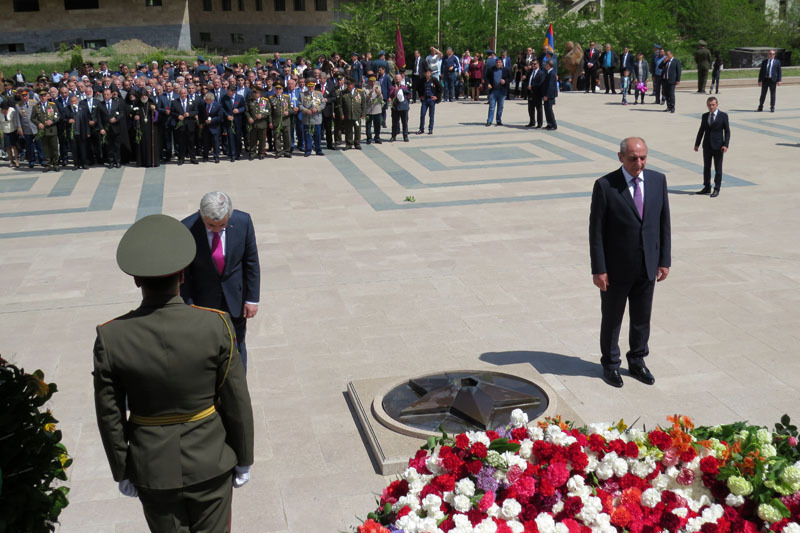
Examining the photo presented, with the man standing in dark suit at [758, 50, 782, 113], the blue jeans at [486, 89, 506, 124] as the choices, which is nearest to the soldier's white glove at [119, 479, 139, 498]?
the blue jeans at [486, 89, 506, 124]

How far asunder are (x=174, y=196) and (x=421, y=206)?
468 cm

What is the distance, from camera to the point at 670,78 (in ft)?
80.7

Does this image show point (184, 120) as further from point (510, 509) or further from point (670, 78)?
point (510, 509)

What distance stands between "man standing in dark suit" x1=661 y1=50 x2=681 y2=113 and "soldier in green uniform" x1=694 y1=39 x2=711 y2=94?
11.5 ft

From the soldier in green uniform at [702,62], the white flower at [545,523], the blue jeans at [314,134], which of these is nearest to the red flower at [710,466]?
the white flower at [545,523]

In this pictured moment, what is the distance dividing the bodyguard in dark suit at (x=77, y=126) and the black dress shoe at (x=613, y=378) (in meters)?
14.3

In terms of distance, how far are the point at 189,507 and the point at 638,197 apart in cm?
471

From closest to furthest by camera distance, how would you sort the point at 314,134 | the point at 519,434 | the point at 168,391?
the point at 168,391 → the point at 519,434 → the point at 314,134

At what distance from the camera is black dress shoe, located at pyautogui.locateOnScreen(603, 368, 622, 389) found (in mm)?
7361

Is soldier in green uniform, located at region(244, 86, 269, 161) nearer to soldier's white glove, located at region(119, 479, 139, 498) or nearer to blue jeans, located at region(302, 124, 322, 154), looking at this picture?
blue jeans, located at region(302, 124, 322, 154)

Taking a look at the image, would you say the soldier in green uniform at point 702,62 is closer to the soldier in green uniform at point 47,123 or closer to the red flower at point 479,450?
the soldier in green uniform at point 47,123

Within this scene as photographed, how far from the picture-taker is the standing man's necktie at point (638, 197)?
7207 millimetres

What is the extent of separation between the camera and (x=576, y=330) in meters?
8.74

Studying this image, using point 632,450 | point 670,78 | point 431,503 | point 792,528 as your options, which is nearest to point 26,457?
point 431,503
